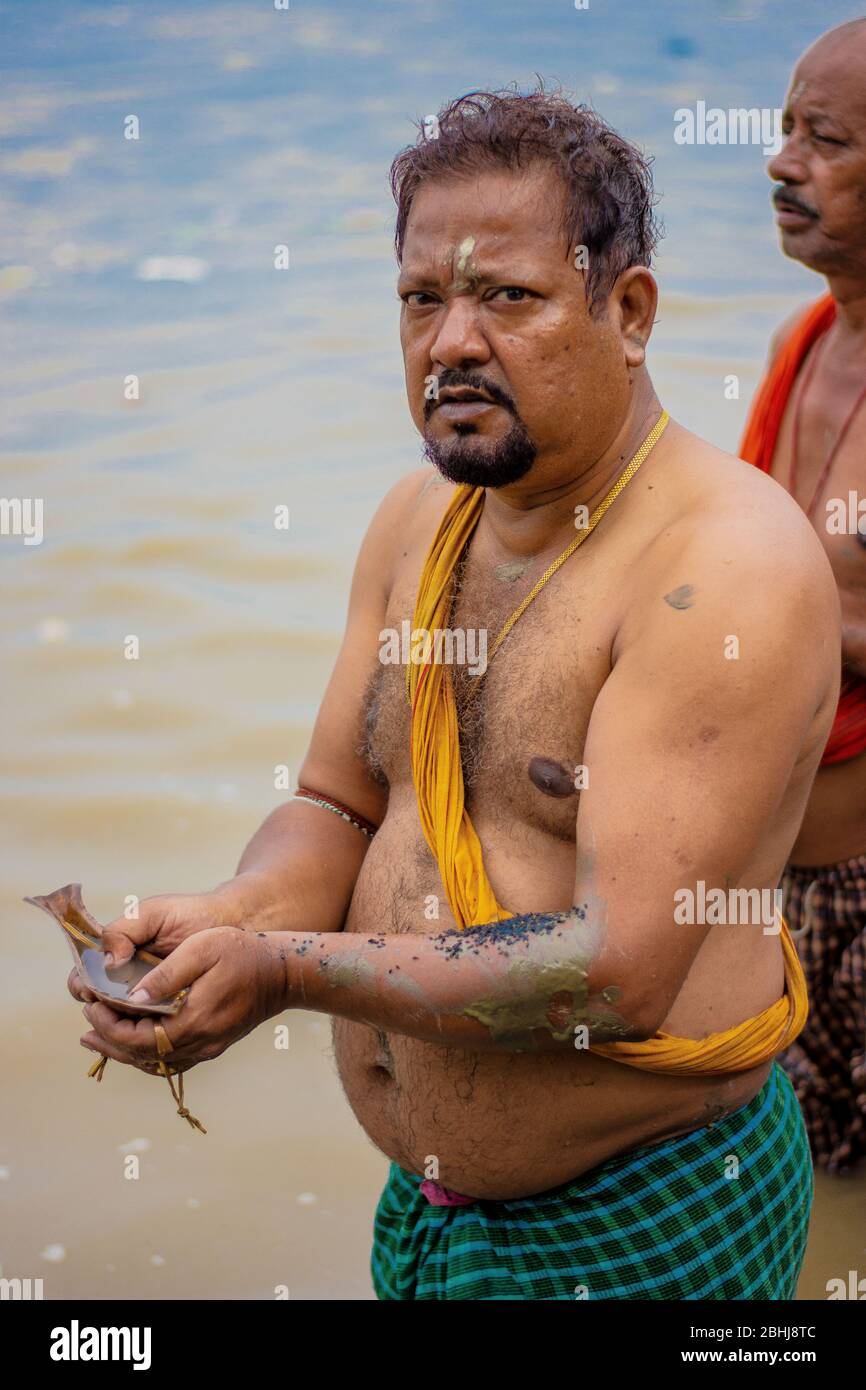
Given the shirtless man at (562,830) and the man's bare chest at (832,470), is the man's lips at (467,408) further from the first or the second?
the man's bare chest at (832,470)

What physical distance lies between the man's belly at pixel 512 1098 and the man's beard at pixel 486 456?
562 mm

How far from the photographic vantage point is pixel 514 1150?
2639 mm

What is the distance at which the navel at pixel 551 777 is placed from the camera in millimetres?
2561

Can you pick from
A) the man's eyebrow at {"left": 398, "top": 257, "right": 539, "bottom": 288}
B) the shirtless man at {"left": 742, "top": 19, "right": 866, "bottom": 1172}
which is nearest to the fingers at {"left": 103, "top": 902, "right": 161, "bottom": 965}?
the man's eyebrow at {"left": 398, "top": 257, "right": 539, "bottom": 288}

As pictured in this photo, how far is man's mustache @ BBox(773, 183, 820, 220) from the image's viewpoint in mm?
3797

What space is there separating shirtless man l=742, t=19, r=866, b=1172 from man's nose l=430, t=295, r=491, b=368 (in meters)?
1.46

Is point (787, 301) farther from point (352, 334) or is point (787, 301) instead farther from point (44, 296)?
point (44, 296)

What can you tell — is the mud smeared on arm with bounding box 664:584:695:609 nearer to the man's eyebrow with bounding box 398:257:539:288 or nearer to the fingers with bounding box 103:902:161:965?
the man's eyebrow with bounding box 398:257:539:288

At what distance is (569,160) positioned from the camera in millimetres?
2533

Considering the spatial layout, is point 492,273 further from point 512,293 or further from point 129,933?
point 129,933

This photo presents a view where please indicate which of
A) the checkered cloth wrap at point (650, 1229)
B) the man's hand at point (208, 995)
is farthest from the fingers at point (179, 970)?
the checkered cloth wrap at point (650, 1229)

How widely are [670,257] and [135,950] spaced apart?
769 centimetres

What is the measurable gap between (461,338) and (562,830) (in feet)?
2.40

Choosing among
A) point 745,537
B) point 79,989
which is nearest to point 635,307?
point 745,537
